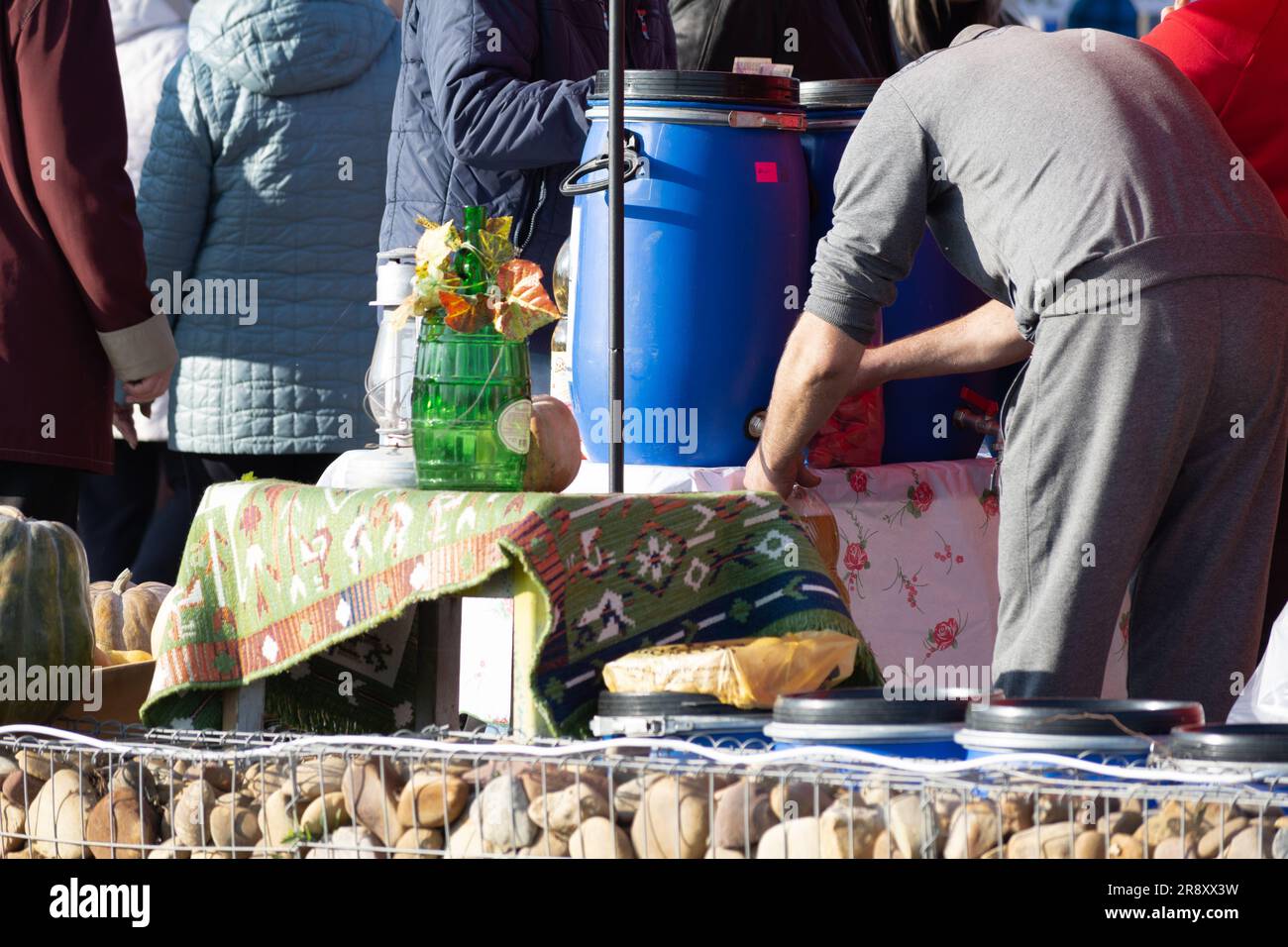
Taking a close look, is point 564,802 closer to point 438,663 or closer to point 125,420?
point 438,663

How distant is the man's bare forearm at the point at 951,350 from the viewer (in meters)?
2.62

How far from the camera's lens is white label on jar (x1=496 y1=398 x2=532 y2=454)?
2182 mm

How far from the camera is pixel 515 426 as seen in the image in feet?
7.18

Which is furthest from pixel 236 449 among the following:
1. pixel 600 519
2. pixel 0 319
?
pixel 600 519

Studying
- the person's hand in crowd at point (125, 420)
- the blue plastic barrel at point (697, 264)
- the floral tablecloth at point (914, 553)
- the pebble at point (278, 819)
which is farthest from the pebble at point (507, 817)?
the person's hand in crowd at point (125, 420)

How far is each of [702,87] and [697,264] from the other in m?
0.27

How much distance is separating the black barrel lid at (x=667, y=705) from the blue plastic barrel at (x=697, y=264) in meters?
0.94

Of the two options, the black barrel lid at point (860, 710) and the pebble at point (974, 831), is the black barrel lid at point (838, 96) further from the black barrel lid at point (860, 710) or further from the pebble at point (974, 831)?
the pebble at point (974, 831)

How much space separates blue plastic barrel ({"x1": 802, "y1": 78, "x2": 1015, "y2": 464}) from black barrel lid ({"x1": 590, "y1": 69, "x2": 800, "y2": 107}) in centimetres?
13

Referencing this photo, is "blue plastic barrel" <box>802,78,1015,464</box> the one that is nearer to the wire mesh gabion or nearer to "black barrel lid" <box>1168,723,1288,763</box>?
the wire mesh gabion

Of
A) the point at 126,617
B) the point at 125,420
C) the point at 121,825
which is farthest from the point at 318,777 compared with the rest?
the point at 125,420

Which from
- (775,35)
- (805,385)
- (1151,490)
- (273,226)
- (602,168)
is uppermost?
(775,35)

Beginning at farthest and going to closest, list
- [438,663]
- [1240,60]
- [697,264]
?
1. [697,264]
2. [1240,60]
3. [438,663]
